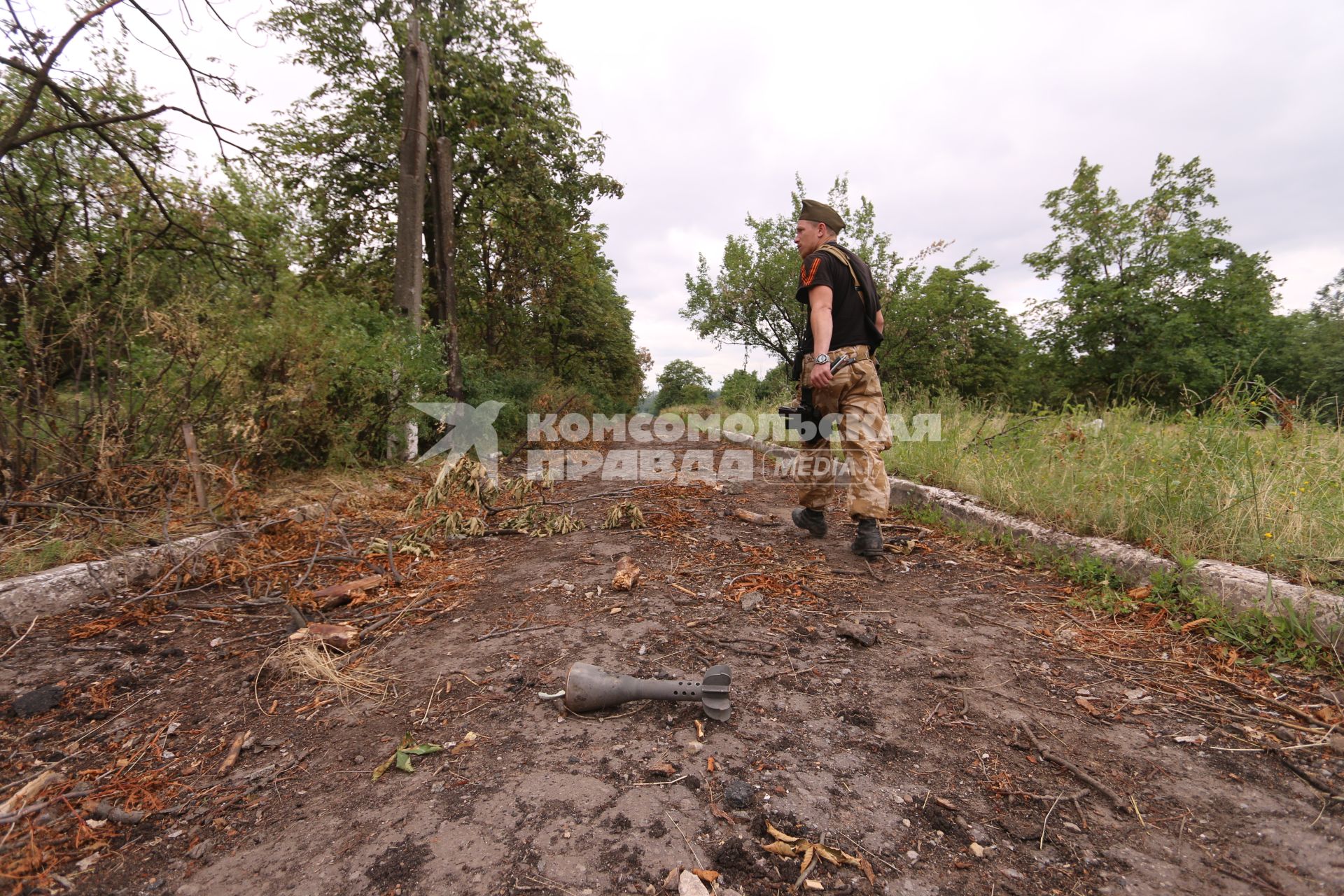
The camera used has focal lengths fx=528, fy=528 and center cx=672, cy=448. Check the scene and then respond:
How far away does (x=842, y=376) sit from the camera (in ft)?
12.2

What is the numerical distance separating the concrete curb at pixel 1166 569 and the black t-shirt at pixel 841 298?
1506 mm

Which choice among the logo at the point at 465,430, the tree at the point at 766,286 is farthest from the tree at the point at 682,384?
the logo at the point at 465,430

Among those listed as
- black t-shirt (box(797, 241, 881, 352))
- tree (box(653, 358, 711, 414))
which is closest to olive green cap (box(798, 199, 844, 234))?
black t-shirt (box(797, 241, 881, 352))

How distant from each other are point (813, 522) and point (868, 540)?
550mm

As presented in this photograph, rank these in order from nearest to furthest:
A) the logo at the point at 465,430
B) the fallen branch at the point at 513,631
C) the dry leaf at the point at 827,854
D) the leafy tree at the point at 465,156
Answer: the dry leaf at the point at 827,854 < the fallen branch at the point at 513,631 < the logo at the point at 465,430 < the leafy tree at the point at 465,156

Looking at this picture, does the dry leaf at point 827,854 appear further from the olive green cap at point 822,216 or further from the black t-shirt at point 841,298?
the olive green cap at point 822,216

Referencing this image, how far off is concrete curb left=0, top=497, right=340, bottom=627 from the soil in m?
0.13

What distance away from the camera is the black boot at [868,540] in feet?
11.6

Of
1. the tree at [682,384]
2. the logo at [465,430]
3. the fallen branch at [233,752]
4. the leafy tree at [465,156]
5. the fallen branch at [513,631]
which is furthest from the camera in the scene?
the tree at [682,384]

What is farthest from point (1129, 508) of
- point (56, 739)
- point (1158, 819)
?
point (56, 739)

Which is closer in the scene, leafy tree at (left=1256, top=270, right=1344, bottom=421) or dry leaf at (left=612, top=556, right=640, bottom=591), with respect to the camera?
dry leaf at (left=612, top=556, right=640, bottom=591)

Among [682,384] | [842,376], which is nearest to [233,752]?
[842,376]

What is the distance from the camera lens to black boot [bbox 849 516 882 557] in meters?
3.53

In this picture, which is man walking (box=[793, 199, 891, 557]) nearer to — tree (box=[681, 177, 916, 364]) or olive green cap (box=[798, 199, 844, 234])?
olive green cap (box=[798, 199, 844, 234])
